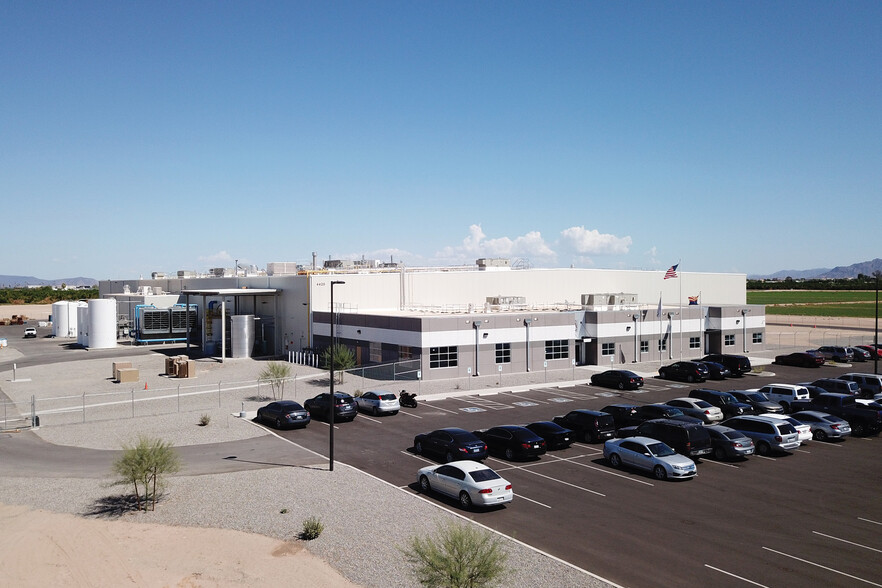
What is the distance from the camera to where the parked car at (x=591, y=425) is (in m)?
29.4

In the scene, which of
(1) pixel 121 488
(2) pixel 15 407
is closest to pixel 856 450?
(1) pixel 121 488

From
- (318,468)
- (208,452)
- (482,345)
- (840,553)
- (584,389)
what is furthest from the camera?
(482,345)

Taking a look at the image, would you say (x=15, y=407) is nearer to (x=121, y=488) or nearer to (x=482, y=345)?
(x=121, y=488)

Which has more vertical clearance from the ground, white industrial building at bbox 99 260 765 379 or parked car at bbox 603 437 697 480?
white industrial building at bbox 99 260 765 379

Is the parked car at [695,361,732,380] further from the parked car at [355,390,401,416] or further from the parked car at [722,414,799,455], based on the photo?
the parked car at [355,390,401,416]

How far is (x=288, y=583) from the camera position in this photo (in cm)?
1570

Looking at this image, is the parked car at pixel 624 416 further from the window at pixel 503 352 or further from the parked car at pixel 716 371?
the parked car at pixel 716 371

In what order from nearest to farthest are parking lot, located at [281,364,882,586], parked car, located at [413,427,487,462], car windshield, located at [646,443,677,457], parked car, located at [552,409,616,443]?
parking lot, located at [281,364,882,586], car windshield, located at [646,443,677,457], parked car, located at [413,427,487,462], parked car, located at [552,409,616,443]

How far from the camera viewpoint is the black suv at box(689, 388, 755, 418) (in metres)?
34.3

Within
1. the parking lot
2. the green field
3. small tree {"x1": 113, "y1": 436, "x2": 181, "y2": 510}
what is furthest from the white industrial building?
the green field

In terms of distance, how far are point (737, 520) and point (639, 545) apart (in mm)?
4121

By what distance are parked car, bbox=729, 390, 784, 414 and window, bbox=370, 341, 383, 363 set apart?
25875 mm

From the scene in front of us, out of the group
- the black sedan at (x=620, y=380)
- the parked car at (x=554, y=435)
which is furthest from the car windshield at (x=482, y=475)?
the black sedan at (x=620, y=380)

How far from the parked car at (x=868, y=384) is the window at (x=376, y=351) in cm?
3278
